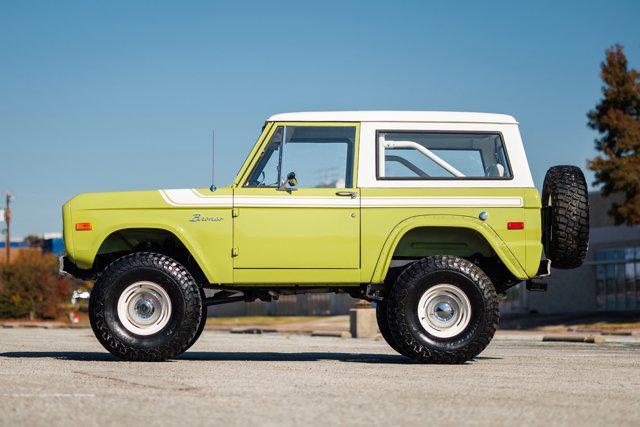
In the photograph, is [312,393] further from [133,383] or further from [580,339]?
[580,339]

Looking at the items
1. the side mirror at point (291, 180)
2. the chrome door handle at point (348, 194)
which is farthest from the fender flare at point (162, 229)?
the chrome door handle at point (348, 194)

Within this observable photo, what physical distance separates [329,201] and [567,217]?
236 centimetres

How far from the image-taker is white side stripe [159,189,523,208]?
31.9ft

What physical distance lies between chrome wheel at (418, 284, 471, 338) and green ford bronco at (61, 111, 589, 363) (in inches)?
0.5

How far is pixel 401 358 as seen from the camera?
10.8 meters

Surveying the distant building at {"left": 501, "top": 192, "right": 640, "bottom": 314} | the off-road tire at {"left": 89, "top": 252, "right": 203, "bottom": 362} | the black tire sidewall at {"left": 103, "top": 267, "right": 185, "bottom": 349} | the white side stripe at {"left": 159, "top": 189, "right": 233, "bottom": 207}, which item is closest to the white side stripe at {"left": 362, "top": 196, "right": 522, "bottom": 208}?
the white side stripe at {"left": 159, "top": 189, "right": 233, "bottom": 207}

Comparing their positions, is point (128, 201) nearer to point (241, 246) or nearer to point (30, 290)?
point (241, 246)

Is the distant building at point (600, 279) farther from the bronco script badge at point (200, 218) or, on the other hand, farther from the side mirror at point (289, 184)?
the bronco script badge at point (200, 218)

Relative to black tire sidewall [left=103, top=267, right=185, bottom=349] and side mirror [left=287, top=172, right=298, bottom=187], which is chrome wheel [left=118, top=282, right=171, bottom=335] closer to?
black tire sidewall [left=103, top=267, right=185, bottom=349]

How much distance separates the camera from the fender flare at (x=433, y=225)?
9680 mm

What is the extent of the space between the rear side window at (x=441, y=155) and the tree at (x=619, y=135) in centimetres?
2200

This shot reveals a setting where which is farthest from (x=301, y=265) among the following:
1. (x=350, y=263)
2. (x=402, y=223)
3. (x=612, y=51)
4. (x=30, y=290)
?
(x=30, y=290)

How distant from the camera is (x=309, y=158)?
9.98 metres

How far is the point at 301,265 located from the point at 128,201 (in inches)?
72.3
